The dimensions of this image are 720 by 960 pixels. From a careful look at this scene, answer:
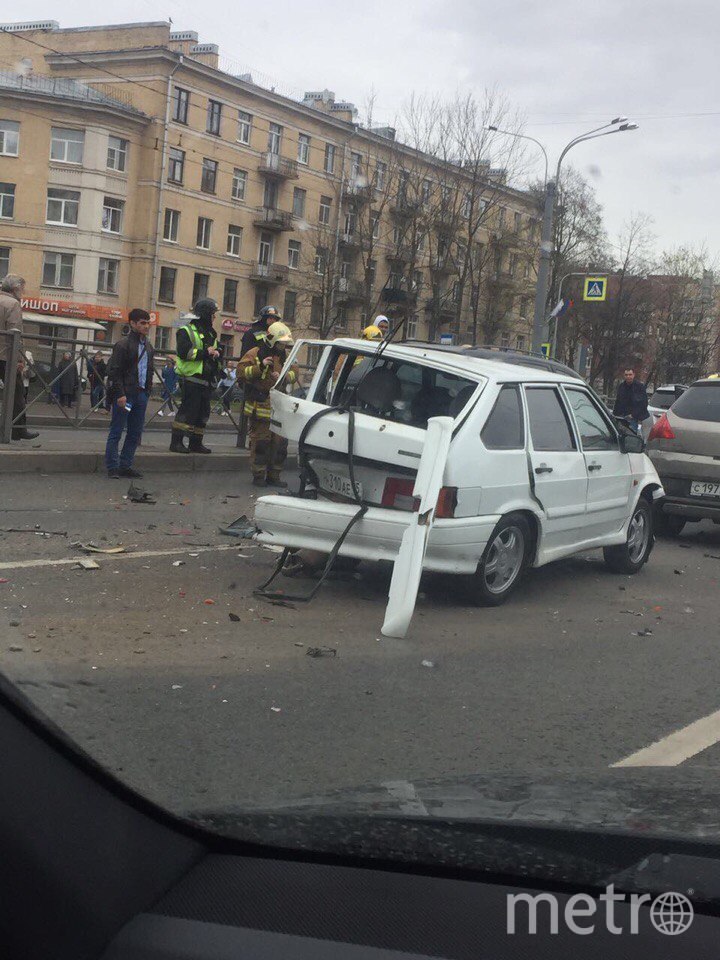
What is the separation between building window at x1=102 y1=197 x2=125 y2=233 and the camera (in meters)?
52.3

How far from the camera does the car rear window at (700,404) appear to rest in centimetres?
1145

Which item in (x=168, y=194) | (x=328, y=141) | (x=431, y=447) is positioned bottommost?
(x=431, y=447)

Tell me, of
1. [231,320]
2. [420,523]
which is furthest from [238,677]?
[231,320]

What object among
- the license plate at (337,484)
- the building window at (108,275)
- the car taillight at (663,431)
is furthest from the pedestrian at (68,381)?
the building window at (108,275)

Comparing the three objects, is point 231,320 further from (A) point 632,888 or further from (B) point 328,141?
(A) point 632,888

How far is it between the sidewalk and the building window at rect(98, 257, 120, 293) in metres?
39.0

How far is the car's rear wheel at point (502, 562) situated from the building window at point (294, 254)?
56727 mm

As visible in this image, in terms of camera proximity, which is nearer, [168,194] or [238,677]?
[238,677]

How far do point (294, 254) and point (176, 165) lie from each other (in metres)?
10.4

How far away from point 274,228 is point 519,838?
61388 millimetres

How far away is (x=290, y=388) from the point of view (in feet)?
26.2

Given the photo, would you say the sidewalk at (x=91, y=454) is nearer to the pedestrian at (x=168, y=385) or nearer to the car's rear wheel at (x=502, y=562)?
the pedestrian at (x=168, y=385)

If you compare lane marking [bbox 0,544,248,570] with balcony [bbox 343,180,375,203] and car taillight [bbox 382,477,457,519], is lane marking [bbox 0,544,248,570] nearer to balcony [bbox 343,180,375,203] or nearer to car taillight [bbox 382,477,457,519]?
car taillight [bbox 382,477,457,519]

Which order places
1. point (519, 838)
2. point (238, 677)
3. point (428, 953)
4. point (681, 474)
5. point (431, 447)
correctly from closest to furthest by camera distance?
point (428, 953) → point (519, 838) → point (238, 677) → point (431, 447) → point (681, 474)
